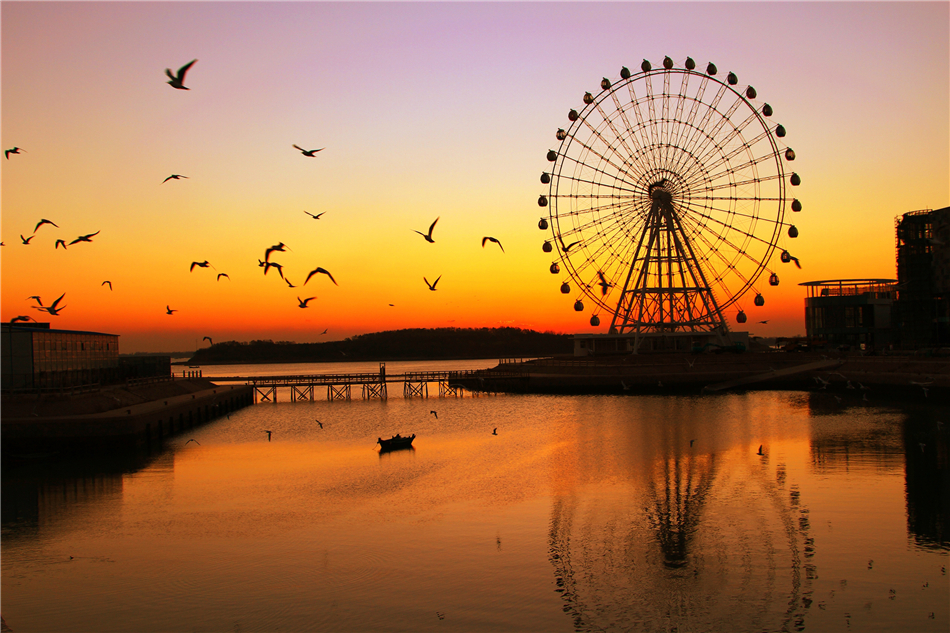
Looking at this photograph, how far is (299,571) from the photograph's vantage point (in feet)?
66.1

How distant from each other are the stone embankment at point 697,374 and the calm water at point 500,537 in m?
29.8

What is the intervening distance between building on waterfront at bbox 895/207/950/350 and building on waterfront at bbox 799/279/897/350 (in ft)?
17.5

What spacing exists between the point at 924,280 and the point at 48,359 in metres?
88.8

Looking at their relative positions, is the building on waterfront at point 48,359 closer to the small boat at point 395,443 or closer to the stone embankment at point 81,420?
the stone embankment at point 81,420

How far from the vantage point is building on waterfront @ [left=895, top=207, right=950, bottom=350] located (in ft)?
270

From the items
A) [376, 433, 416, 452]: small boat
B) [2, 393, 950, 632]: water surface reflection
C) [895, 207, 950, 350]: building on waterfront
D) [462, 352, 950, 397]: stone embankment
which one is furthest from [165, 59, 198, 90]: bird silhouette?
[895, 207, 950, 350]: building on waterfront

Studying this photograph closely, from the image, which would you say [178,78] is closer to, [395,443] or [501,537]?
[501,537]

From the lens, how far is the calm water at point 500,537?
17.0 meters

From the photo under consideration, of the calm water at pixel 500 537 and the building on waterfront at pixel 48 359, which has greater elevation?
the building on waterfront at pixel 48 359

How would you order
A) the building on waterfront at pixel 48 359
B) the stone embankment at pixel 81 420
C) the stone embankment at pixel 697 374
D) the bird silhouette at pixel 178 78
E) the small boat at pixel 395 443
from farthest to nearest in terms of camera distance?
1. the stone embankment at pixel 697 374
2. the building on waterfront at pixel 48 359
3. the small boat at pixel 395 443
4. the stone embankment at pixel 81 420
5. the bird silhouette at pixel 178 78

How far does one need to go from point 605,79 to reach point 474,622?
59.7 metres

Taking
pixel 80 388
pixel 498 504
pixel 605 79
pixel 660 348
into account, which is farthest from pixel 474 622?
pixel 660 348

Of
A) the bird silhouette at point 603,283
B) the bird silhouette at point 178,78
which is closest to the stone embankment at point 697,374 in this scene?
the bird silhouette at point 603,283

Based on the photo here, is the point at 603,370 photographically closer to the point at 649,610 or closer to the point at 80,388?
the point at 80,388
